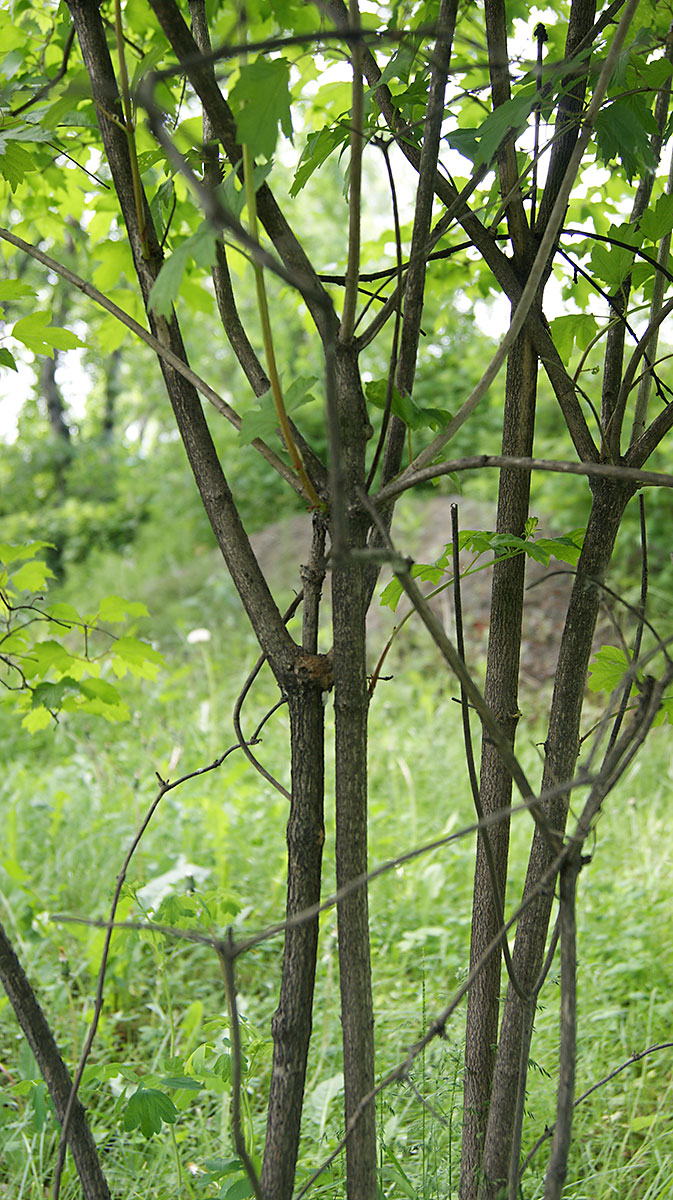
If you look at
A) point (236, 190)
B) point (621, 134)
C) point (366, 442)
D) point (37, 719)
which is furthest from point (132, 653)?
point (621, 134)

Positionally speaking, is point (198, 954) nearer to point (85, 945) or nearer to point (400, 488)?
point (85, 945)

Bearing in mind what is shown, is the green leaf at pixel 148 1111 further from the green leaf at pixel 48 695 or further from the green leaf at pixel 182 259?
the green leaf at pixel 182 259

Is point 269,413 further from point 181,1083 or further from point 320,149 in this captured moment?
point 181,1083

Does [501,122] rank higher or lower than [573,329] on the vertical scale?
lower

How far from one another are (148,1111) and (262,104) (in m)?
1.06

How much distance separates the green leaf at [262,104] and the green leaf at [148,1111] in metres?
1.02

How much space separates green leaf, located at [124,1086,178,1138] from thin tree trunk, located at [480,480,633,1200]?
0.37m

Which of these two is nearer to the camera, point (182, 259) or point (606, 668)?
point (182, 259)

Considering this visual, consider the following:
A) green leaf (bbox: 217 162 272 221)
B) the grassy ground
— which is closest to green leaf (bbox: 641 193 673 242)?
green leaf (bbox: 217 162 272 221)

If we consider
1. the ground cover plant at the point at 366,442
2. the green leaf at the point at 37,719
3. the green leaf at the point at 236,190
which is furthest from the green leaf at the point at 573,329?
the green leaf at the point at 37,719

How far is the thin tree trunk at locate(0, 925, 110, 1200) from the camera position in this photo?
3.44 feet

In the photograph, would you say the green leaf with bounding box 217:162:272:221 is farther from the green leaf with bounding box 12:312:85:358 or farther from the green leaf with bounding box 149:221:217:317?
the green leaf with bounding box 12:312:85:358

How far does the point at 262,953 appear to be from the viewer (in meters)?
2.22

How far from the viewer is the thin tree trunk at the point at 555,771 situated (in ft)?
3.19
